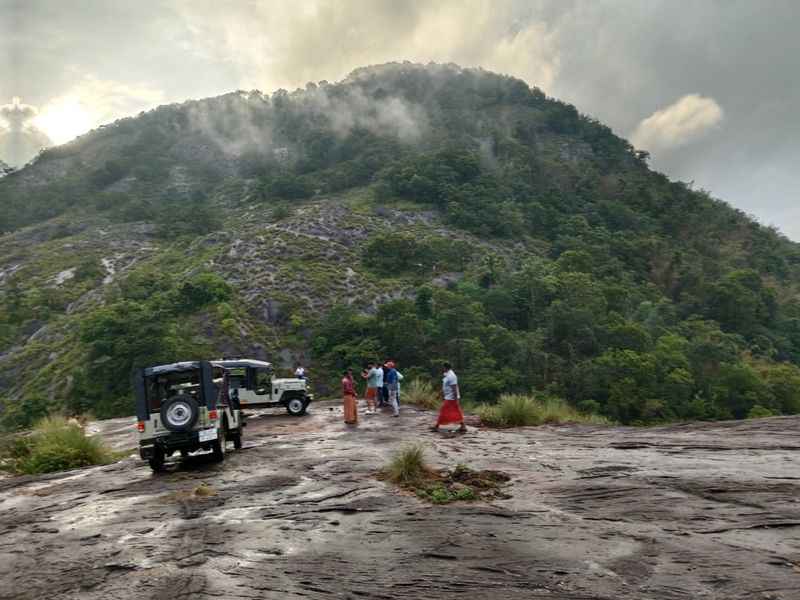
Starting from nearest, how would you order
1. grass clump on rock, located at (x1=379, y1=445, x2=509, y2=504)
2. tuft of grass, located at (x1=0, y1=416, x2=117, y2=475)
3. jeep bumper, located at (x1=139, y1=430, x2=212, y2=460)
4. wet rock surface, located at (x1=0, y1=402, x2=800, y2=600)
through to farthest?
wet rock surface, located at (x1=0, y1=402, x2=800, y2=600) < grass clump on rock, located at (x1=379, y1=445, x2=509, y2=504) < jeep bumper, located at (x1=139, y1=430, x2=212, y2=460) < tuft of grass, located at (x1=0, y1=416, x2=117, y2=475)

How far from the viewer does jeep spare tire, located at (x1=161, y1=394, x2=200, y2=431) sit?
1154 centimetres

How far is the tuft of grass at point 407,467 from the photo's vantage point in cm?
971

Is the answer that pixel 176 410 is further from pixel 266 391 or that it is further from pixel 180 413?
pixel 266 391

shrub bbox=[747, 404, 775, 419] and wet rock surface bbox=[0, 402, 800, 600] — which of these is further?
shrub bbox=[747, 404, 775, 419]

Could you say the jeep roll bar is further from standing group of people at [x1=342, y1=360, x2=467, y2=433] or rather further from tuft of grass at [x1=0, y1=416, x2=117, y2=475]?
standing group of people at [x1=342, y1=360, x2=467, y2=433]

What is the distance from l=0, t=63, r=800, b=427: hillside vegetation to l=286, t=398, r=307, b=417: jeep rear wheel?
13.9 m

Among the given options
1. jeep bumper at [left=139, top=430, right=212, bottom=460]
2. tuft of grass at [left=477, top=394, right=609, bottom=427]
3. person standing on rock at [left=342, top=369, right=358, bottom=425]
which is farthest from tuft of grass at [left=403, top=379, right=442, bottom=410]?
jeep bumper at [left=139, top=430, right=212, bottom=460]

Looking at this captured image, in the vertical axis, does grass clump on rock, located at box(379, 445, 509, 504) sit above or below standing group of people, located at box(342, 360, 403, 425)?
below

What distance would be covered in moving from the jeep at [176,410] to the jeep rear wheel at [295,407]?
977 centimetres

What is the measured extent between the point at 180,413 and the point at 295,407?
1086 cm

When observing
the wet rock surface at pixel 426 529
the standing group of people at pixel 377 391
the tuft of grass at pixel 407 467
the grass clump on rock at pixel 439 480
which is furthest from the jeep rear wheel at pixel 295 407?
the tuft of grass at pixel 407 467

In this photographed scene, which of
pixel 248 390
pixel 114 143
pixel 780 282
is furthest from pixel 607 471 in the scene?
pixel 114 143

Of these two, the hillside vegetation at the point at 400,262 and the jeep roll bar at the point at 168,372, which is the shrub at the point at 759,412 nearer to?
the hillside vegetation at the point at 400,262

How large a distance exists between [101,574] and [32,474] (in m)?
9.03
